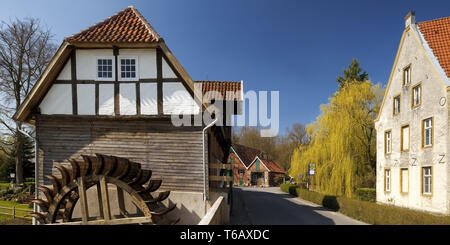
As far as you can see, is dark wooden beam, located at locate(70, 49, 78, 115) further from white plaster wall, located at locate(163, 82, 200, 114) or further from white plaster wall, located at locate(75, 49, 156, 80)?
white plaster wall, located at locate(163, 82, 200, 114)

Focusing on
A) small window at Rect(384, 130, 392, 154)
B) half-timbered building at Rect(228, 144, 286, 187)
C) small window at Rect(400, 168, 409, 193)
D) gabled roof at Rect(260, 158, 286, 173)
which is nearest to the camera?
small window at Rect(400, 168, 409, 193)

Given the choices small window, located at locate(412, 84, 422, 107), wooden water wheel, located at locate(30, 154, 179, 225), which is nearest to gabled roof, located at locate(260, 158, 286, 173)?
small window, located at locate(412, 84, 422, 107)

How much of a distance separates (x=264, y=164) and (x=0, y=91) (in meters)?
33.5

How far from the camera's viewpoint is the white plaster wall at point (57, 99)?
31.8ft

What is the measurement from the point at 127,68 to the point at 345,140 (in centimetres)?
1574

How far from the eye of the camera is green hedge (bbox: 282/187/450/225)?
930cm

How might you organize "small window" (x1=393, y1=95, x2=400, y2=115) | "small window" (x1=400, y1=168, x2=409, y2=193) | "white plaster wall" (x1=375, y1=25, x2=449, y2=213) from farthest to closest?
"small window" (x1=393, y1=95, x2=400, y2=115) → "small window" (x1=400, y1=168, x2=409, y2=193) → "white plaster wall" (x1=375, y1=25, x2=449, y2=213)

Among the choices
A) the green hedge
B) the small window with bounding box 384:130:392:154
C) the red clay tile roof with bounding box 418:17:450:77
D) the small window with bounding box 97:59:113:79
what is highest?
the red clay tile roof with bounding box 418:17:450:77

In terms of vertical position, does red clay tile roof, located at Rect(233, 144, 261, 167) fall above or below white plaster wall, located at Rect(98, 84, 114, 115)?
below

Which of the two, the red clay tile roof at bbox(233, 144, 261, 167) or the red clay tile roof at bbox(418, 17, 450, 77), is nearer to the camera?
the red clay tile roof at bbox(418, 17, 450, 77)

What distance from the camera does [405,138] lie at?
1620 centimetres

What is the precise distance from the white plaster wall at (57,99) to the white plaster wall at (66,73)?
0.87 feet

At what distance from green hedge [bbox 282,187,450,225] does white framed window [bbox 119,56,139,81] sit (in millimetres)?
10824

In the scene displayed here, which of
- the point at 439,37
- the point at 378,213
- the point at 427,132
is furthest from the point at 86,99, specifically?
the point at 439,37
